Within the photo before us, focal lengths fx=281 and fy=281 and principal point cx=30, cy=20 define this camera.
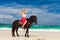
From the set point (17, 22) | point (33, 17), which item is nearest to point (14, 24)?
point (17, 22)

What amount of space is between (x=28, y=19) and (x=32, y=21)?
341mm

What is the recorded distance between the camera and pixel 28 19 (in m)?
19.6

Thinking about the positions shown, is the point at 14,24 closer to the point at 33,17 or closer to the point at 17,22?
the point at 17,22

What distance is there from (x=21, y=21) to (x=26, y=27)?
0.60 meters

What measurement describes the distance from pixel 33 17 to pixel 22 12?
85 cm

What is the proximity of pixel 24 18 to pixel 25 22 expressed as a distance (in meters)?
0.33

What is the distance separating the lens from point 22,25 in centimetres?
1959

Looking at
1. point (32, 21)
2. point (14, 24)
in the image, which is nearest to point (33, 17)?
point (32, 21)

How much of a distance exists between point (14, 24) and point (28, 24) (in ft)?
3.38

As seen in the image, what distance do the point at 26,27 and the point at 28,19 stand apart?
589 mm

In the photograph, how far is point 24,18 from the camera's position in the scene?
1925cm

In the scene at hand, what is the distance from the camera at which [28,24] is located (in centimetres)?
1959

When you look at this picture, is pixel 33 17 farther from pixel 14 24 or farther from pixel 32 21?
pixel 14 24

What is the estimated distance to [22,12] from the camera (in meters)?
19.1
